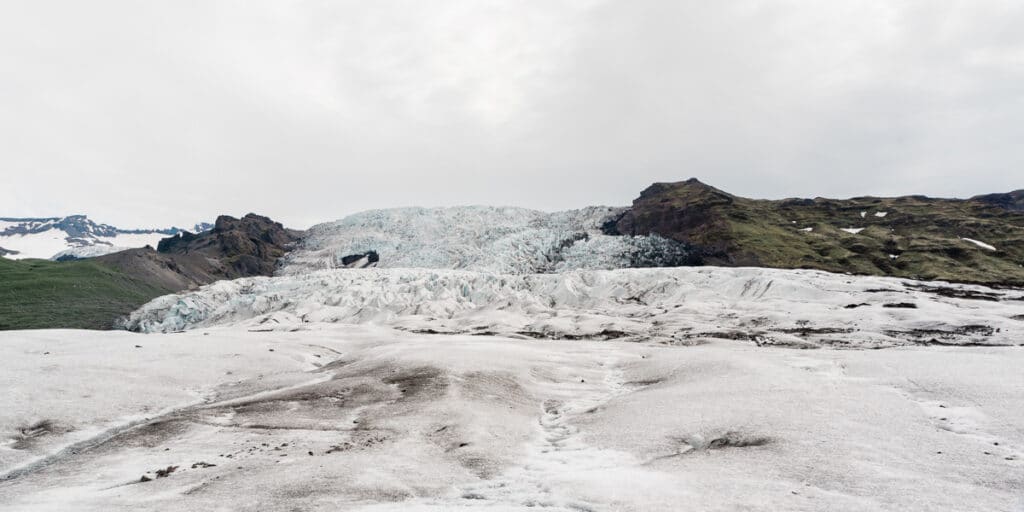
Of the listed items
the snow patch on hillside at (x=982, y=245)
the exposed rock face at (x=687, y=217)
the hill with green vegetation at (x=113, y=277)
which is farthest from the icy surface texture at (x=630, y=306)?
the snow patch on hillside at (x=982, y=245)

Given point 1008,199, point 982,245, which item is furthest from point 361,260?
point 1008,199

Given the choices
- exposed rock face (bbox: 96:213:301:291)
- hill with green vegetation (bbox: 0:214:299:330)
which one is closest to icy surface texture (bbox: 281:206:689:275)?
exposed rock face (bbox: 96:213:301:291)

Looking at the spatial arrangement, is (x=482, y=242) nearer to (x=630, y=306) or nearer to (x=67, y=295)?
(x=630, y=306)

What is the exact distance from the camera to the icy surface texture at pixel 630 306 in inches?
1316

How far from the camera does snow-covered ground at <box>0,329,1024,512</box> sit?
24.5 feet

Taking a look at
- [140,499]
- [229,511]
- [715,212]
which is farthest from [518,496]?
[715,212]

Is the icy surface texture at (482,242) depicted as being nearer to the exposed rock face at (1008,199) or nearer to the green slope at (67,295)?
the green slope at (67,295)

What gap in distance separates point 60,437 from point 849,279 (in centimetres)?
5764

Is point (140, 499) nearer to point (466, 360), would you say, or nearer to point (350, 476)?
point (350, 476)

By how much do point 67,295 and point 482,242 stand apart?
56.5 metres

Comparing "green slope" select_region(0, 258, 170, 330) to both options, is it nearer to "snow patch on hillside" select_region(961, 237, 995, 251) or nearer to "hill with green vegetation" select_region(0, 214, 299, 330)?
"hill with green vegetation" select_region(0, 214, 299, 330)

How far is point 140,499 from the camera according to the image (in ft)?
26.0

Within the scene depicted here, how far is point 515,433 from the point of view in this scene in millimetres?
11992

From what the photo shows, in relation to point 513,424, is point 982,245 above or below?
above
